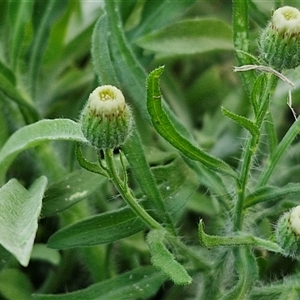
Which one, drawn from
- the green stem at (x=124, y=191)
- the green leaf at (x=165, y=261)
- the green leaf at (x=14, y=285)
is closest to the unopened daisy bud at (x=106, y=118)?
the green stem at (x=124, y=191)

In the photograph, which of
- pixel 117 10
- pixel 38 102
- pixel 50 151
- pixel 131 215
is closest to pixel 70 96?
pixel 38 102

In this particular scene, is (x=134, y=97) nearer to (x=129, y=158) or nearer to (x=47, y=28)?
(x=129, y=158)

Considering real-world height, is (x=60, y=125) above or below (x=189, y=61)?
above

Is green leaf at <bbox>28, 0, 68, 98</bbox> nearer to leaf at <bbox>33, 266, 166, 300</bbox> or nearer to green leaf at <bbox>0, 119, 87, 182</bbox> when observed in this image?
green leaf at <bbox>0, 119, 87, 182</bbox>

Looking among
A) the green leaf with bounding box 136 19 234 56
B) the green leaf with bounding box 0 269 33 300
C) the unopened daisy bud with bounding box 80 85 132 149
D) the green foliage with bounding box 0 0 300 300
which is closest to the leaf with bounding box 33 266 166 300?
the green foliage with bounding box 0 0 300 300

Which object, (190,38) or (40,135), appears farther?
(190,38)

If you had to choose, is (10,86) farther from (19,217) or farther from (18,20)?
(19,217)

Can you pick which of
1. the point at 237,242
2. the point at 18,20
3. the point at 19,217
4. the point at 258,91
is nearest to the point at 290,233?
the point at 237,242
